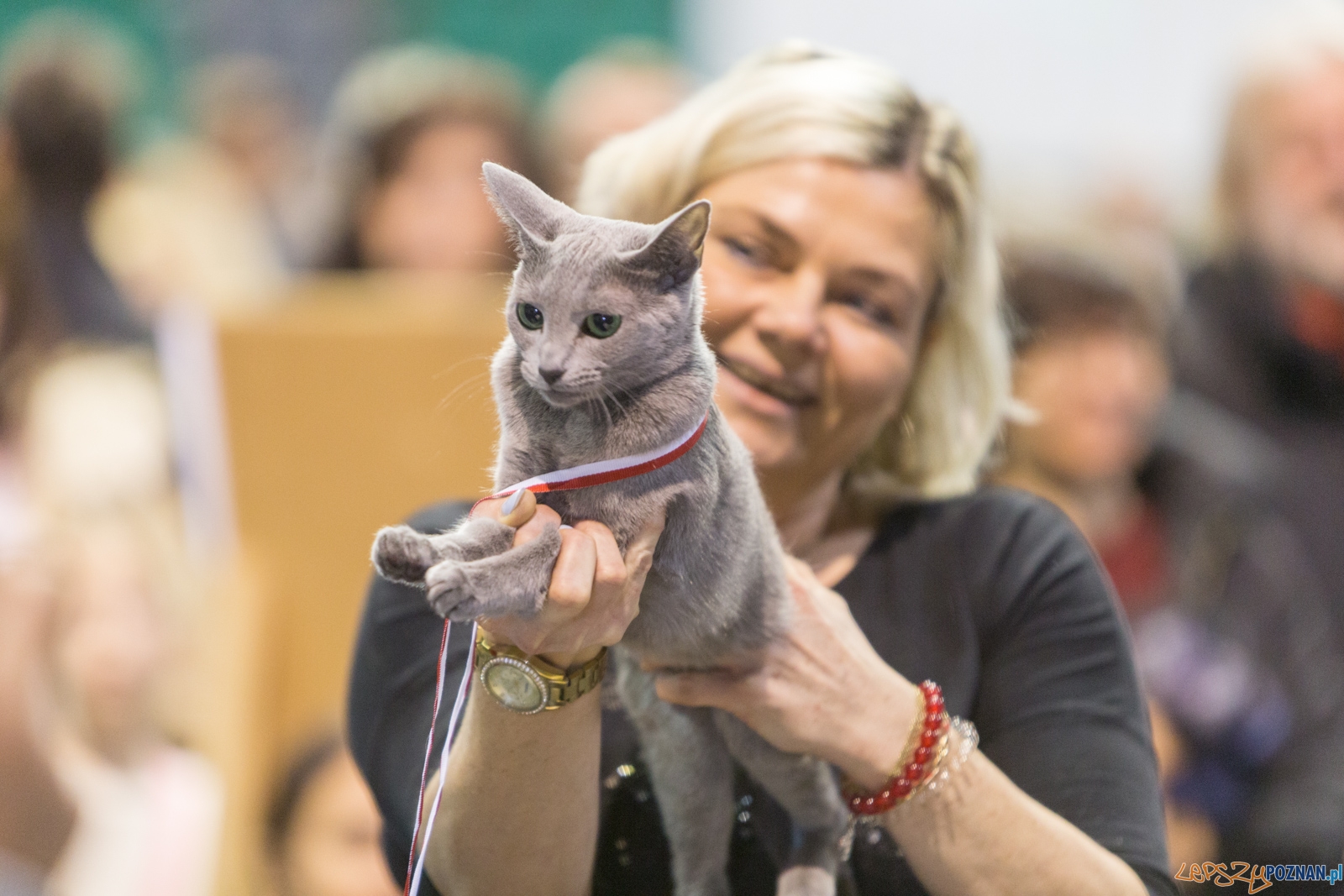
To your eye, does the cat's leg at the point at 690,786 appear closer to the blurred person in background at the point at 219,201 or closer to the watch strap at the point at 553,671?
the watch strap at the point at 553,671

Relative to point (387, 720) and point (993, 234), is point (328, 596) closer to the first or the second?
point (387, 720)

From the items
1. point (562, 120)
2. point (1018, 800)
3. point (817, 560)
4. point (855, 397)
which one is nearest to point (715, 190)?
point (855, 397)

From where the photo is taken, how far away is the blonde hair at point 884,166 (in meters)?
1.09

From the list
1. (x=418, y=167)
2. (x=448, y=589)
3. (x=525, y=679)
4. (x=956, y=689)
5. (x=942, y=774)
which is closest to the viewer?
(x=448, y=589)

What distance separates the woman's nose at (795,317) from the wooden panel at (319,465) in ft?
1.14

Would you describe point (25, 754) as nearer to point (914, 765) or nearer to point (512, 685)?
point (512, 685)

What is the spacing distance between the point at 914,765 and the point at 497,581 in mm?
428

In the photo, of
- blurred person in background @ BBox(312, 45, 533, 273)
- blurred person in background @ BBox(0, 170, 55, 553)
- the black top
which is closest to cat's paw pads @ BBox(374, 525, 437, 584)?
the black top

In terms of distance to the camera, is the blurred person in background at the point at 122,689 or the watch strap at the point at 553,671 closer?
the watch strap at the point at 553,671

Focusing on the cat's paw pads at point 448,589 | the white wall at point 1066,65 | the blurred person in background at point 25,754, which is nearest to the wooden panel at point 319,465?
the blurred person in background at point 25,754

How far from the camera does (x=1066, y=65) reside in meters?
4.20

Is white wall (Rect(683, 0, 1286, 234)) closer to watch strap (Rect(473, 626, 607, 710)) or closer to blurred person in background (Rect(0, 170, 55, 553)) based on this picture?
blurred person in background (Rect(0, 170, 55, 553))

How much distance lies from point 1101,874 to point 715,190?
67 centimetres

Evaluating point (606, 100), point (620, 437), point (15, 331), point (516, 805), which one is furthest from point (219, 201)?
point (620, 437)
